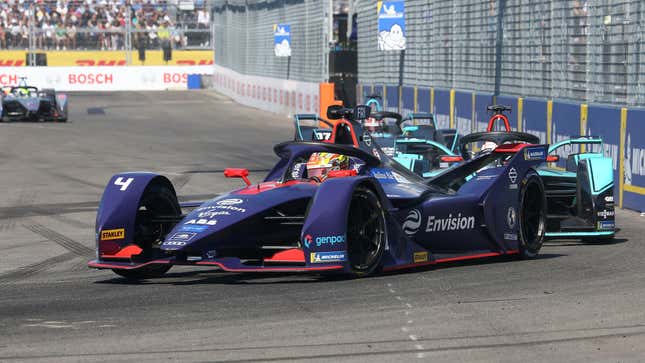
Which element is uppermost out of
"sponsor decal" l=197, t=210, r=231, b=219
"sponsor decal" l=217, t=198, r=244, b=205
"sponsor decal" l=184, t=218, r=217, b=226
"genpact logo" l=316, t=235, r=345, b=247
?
Answer: "sponsor decal" l=217, t=198, r=244, b=205

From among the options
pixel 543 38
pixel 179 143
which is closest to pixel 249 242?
pixel 543 38

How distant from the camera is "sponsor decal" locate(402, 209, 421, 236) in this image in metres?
9.23

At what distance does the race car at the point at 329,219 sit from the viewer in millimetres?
8453

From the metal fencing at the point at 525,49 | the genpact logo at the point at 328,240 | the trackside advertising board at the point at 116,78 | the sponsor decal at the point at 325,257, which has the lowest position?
the trackside advertising board at the point at 116,78

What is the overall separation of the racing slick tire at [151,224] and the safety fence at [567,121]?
6618mm

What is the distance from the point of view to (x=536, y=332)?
6574mm

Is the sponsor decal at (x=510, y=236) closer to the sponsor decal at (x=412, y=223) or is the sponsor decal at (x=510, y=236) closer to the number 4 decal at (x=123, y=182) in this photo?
the sponsor decal at (x=412, y=223)

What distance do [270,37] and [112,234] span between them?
133ft

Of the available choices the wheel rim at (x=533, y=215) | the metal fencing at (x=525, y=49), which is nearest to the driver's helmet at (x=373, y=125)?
the metal fencing at (x=525, y=49)

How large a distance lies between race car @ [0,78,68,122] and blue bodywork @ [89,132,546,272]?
2756cm

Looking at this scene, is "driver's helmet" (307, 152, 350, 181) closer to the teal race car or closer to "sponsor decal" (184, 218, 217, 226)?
the teal race car

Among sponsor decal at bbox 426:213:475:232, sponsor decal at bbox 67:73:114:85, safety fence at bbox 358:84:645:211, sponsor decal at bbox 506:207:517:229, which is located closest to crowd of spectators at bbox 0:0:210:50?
sponsor decal at bbox 67:73:114:85

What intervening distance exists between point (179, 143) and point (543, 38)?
35.3ft

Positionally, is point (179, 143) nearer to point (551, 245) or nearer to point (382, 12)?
point (382, 12)
